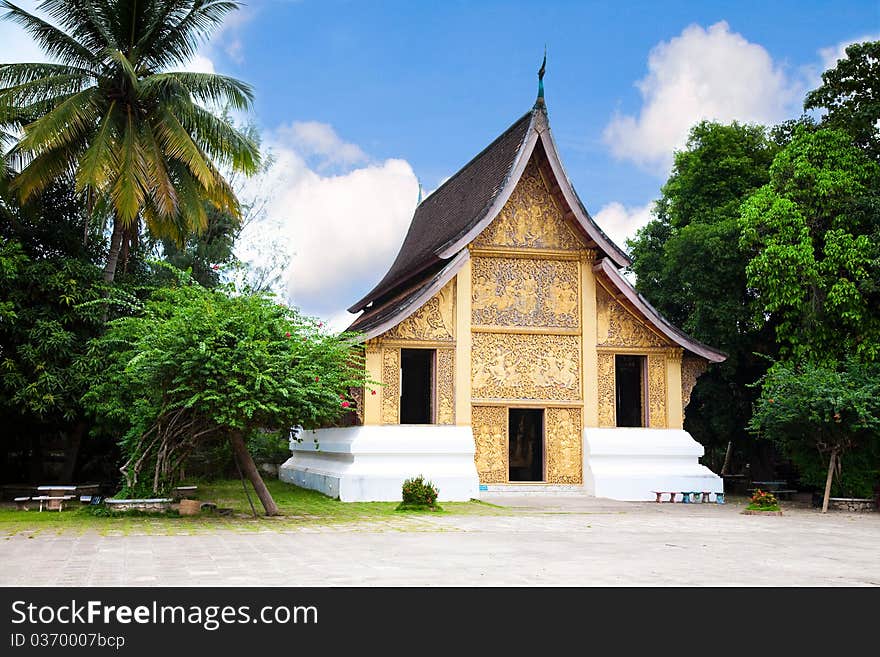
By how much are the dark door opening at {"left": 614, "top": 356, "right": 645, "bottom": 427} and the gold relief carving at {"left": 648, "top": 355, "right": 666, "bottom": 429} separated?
518mm

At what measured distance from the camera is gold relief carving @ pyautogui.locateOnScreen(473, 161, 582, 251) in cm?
1895

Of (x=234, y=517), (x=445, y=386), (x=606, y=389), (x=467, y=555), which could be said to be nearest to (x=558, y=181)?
(x=606, y=389)

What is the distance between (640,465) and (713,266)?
5657 mm

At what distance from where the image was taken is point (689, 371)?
19469 millimetres

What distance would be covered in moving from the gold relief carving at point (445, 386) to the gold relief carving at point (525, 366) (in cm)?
49

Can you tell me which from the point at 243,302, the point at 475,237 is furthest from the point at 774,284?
the point at 243,302

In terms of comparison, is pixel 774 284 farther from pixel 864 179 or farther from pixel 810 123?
pixel 810 123

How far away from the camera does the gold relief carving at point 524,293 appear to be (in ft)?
61.1

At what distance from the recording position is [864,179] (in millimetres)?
18375

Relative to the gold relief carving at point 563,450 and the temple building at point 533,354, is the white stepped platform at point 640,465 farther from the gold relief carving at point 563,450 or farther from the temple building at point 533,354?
the gold relief carving at point 563,450

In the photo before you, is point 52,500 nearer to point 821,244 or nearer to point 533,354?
point 533,354

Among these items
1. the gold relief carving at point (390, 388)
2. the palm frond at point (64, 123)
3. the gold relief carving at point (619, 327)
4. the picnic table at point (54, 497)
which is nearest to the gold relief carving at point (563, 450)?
the gold relief carving at point (619, 327)

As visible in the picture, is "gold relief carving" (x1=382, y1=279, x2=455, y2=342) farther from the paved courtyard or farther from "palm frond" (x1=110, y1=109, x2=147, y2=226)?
"palm frond" (x1=110, y1=109, x2=147, y2=226)

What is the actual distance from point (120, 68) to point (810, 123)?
15.7 m
